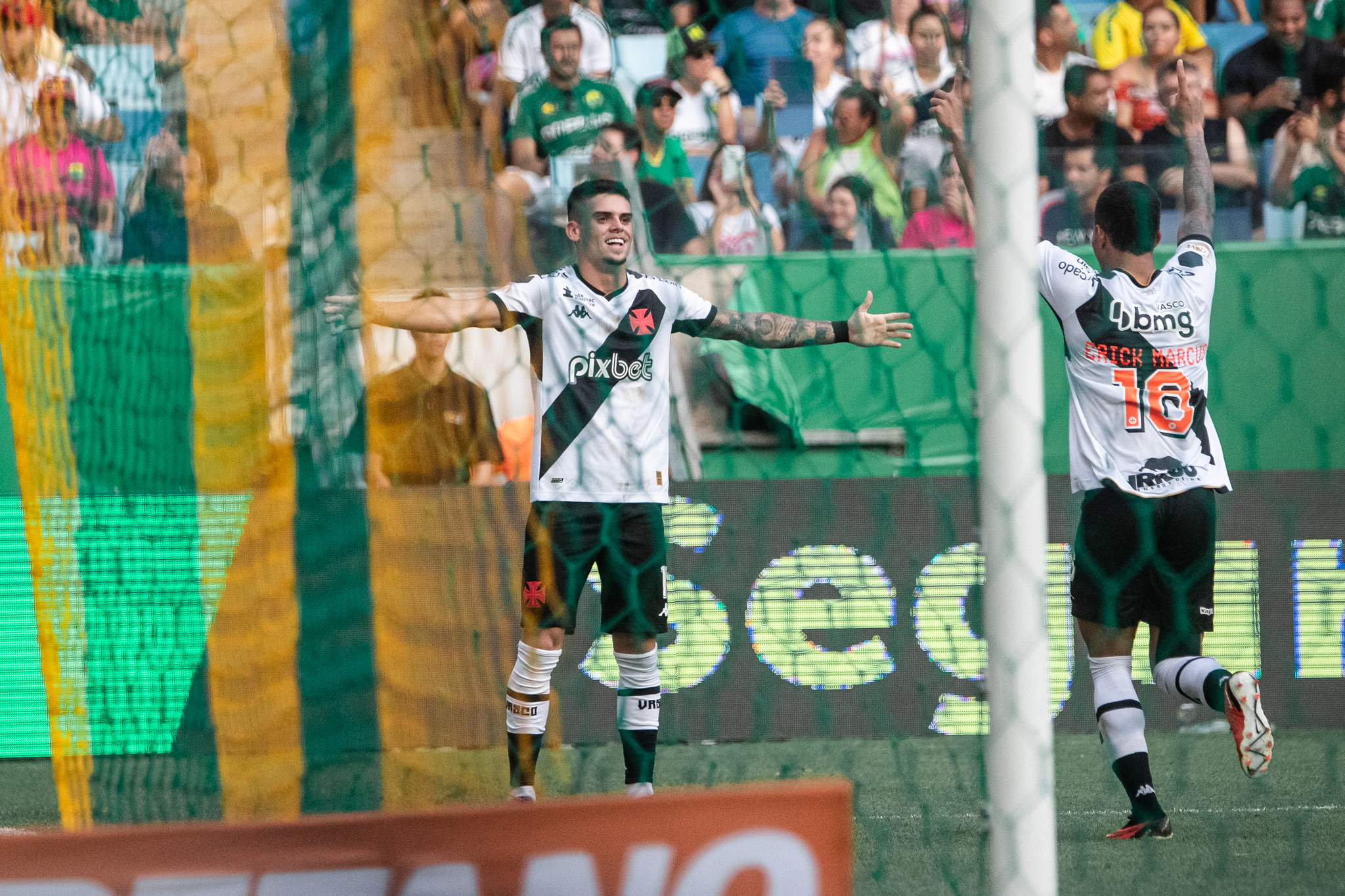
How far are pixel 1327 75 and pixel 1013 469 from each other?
5.04 meters

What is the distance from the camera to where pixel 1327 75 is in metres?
5.74

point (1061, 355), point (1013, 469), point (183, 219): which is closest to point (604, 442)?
point (183, 219)

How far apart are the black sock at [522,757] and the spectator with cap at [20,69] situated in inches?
75.5

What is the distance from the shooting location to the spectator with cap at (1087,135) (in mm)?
5227

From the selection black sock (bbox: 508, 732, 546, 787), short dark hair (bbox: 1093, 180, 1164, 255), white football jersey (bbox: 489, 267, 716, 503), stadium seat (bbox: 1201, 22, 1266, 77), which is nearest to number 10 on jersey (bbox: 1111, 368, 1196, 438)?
short dark hair (bbox: 1093, 180, 1164, 255)

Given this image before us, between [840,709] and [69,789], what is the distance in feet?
8.30

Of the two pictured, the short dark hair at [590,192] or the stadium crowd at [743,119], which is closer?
the stadium crowd at [743,119]

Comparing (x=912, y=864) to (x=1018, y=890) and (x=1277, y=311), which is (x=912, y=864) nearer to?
(x=1018, y=890)

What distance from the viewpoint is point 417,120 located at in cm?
328

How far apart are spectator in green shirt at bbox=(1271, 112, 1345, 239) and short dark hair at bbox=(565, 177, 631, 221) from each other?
305cm

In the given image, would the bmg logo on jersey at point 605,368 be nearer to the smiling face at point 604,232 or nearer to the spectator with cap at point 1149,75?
the smiling face at point 604,232

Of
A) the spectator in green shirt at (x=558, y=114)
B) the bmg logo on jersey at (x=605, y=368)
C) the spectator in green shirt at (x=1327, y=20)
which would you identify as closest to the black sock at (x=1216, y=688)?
the bmg logo on jersey at (x=605, y=368)

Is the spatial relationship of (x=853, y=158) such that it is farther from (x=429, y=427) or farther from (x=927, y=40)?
(x=429, y=427)

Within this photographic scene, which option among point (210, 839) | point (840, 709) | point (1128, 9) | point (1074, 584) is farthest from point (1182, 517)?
point (1128, 9)
